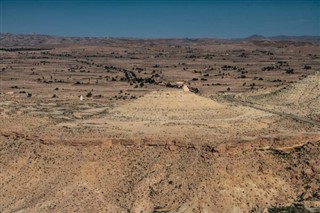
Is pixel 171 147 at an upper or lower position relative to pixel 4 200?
upper

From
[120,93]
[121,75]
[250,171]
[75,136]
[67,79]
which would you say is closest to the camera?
[250,171]

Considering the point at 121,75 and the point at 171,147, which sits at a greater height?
the point at 171,147

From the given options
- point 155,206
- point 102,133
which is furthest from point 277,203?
point 102,133

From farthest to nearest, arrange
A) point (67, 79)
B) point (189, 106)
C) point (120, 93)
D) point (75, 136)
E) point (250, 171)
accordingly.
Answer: point (67, 79)
point (120, 93)
point (189, 106)
point (75, 136)
point (250, 171)

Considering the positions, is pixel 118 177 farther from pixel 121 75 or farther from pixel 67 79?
pixel 121 75

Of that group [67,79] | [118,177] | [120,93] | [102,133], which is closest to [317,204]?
[118,177]

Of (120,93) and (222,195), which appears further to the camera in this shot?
(120,93)

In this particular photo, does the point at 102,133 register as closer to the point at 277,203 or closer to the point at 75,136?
the point at 75,136

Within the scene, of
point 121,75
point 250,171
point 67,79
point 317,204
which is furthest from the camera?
Answer: point 121,75

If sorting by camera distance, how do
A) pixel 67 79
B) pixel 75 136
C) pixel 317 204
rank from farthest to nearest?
pixel 67 79 → pixel 75 136 → pixel 317 204
